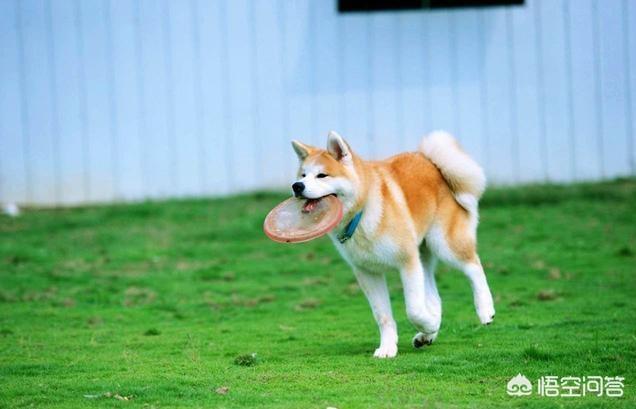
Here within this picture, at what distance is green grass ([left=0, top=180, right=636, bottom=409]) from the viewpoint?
260 inches

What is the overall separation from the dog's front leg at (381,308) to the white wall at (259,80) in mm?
8752

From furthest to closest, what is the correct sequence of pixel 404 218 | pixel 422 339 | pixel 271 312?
1. pixel 271 312
2. pixel 422 339
3. pixel 404 218

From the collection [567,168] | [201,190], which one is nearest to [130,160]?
[201,190]

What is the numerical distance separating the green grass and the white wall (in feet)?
2.62

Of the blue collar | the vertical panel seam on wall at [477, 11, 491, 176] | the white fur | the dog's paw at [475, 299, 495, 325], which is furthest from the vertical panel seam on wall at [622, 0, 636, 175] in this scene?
the blue collar

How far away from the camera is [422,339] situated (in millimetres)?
7840

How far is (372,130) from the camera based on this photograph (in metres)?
16.4

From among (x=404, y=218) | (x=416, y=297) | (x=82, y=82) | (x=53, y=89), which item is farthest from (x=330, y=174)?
(x=53, y=89)

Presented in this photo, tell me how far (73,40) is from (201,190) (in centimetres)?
295

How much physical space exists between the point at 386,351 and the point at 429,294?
671 millimetres

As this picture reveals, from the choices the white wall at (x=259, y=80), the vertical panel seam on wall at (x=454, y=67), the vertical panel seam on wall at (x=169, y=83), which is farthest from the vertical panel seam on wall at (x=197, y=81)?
the vertical panel seam on wall at (x=454, y=67)

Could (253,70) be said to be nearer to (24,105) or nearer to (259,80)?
(259,80)

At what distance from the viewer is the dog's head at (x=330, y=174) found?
7340 millimetres

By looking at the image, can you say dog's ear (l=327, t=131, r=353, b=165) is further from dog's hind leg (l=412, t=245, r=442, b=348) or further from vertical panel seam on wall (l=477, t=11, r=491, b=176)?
vertical panel seam on wall (l=477, t=11, r=491, b=176)
